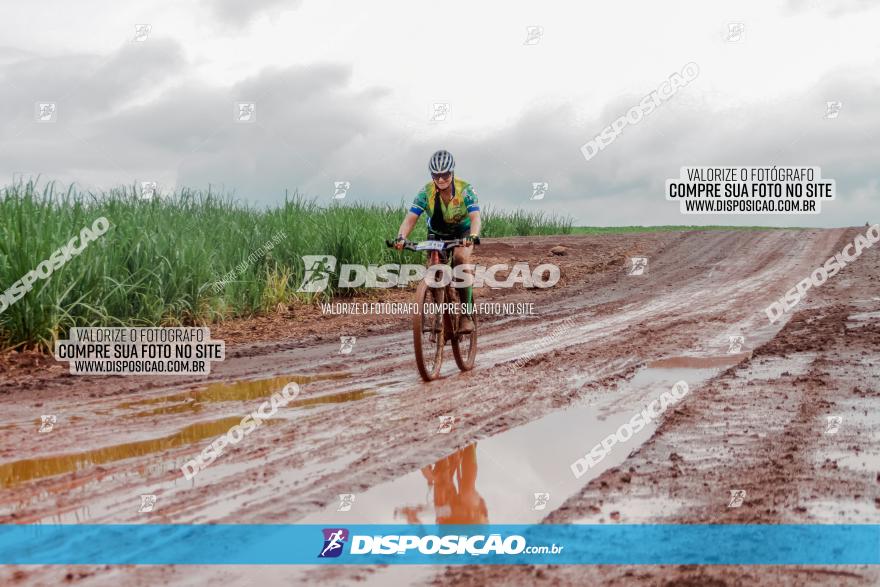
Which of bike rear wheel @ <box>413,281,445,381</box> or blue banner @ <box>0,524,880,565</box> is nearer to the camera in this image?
blue banner @ <box>0,524,880,565</box>

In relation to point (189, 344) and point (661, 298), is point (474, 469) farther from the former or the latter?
point (661, 298)

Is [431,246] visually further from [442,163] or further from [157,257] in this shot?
[157,257]

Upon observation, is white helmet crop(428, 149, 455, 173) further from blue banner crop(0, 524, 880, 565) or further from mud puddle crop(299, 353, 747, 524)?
blue banner crop(0, 524, 880, 565)

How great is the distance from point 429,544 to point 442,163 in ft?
18.9

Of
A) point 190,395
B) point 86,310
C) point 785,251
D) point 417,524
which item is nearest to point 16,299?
point 86,310

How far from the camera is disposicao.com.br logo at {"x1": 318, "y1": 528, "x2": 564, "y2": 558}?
13.7ft

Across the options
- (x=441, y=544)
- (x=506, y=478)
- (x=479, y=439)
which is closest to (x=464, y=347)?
(x=479, y=439)

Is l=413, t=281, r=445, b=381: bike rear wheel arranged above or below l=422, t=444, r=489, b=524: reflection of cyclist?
above

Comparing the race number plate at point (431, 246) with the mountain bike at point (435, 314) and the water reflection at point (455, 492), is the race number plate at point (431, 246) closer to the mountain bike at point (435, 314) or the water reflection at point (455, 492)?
the mountain bike at point (435, 314)

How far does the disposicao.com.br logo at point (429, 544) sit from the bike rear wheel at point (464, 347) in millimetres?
5559

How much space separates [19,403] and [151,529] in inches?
185

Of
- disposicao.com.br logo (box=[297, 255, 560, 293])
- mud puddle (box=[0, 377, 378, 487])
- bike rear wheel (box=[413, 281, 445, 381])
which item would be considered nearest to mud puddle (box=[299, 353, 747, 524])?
mud puddle (box=[0, 377, 378, 487])

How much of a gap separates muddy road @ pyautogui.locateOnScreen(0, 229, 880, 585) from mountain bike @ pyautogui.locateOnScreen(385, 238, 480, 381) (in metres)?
0.28

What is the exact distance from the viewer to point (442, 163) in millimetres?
9297
